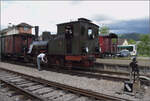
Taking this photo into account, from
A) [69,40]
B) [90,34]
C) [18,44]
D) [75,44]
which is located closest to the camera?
[75,44]

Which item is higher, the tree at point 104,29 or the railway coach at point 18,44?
the tree at point 104,29

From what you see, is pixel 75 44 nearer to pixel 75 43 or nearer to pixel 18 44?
pixel 75 43

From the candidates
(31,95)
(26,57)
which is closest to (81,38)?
(31,95)

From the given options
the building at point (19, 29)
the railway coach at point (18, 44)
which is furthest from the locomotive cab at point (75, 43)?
the building at point (19, 29)

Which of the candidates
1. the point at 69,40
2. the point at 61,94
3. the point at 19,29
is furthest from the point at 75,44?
the point at 19,29

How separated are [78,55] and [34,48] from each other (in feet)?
18.9

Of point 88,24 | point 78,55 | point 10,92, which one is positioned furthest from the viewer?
point 88,24

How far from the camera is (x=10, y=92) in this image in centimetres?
551

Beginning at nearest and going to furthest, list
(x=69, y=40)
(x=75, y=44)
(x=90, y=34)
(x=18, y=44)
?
(x=75, y=44), (x=69, y=40), (x=90, y=34), (x=18, y=44)

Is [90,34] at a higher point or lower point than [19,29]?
lower

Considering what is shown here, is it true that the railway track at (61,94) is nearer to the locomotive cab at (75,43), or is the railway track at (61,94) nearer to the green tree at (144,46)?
the locomotive cab at (75,43)

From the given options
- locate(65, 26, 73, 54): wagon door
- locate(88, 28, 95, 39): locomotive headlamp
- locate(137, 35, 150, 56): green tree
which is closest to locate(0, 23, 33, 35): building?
locate(137, 35, 150, 56): green tree

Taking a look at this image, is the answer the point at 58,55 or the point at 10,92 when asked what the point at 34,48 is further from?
the point at 10,92

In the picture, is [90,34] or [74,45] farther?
[90,34]
